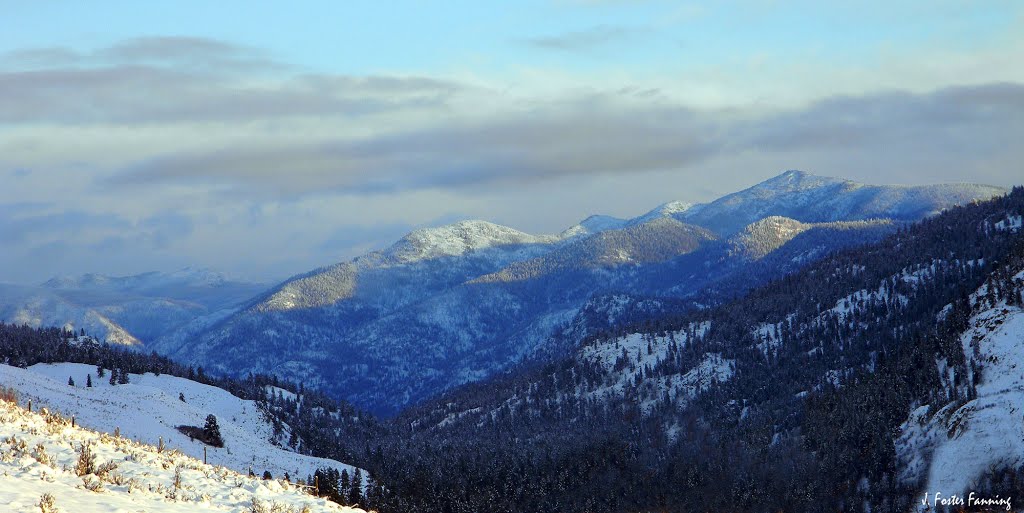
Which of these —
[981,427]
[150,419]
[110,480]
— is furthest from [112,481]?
[981,427]

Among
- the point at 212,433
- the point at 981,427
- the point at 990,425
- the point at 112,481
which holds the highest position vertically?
the point at 112,481

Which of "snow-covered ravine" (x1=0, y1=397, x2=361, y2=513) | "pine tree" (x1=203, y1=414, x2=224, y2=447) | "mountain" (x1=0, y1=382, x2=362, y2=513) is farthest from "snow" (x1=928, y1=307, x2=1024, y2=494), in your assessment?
"snow-covered ravine" (x1=0, y1=397, x2=361, y2=513)

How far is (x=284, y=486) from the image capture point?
46.7m

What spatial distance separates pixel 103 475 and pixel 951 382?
197 meters

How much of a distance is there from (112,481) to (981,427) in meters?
160

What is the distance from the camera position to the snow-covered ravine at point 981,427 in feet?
499

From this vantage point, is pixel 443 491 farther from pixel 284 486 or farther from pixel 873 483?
pixel 284 486

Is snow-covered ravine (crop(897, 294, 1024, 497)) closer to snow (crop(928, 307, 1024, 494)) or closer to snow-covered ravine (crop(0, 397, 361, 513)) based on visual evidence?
snow (crop(928, 307, 1024, 494))

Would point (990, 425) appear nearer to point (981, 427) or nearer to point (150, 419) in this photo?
point (981, 427)

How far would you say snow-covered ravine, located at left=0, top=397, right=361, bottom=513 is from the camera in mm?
35531

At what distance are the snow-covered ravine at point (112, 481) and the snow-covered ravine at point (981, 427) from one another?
13951 centimetres

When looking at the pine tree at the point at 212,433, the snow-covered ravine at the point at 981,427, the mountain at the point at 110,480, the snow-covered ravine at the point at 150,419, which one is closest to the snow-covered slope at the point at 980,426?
the snow-covered ravine at the point at 981,427

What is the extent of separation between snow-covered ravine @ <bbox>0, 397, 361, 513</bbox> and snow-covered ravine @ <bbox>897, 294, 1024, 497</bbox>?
140 m

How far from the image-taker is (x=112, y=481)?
39.3 m
